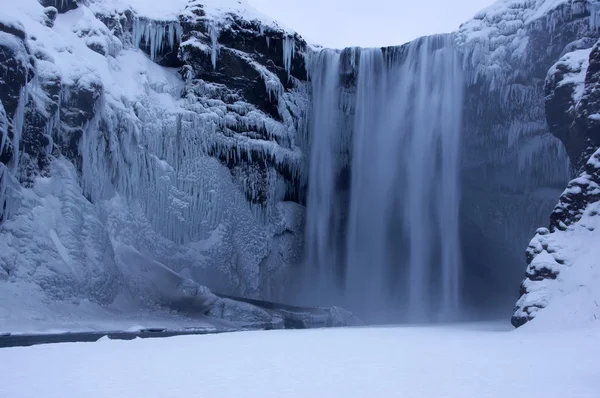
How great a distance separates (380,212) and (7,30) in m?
14.6

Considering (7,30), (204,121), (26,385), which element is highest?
(7,30)

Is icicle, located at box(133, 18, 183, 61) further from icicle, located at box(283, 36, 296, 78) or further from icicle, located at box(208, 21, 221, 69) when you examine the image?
icicle, located at box(283, 36, 296, 78)

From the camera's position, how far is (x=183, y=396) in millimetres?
4730

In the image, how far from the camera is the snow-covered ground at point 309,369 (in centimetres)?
492

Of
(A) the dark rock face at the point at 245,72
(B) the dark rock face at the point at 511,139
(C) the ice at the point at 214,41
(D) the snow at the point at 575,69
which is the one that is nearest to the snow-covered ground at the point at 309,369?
(D) the snow at the point at 575,69

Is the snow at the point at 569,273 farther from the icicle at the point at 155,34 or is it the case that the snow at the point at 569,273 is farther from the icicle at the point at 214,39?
the icicle at the point at 155,34

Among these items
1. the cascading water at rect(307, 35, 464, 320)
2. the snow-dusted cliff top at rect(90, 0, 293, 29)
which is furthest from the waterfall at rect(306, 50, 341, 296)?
the snow-dusted cliff top at rect(90, 0, 293, 29)

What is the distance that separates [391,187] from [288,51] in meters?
6.74

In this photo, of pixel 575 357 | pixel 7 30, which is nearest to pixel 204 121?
pixel 7 30

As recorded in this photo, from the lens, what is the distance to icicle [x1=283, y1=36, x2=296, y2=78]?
2223 cm

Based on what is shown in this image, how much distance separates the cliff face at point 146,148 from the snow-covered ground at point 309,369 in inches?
346

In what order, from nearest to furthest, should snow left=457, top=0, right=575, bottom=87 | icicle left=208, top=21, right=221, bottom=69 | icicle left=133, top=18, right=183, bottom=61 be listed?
snow left=457, top=0, right=575, bottom=87
icicle left=133, top=18, right=183, bottom=61
icicle left=208, top=21, right=221, bottom=69

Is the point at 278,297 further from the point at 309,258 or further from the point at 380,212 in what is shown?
the point at 380,212

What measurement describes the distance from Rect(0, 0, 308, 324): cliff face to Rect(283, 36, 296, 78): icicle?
54 mm
